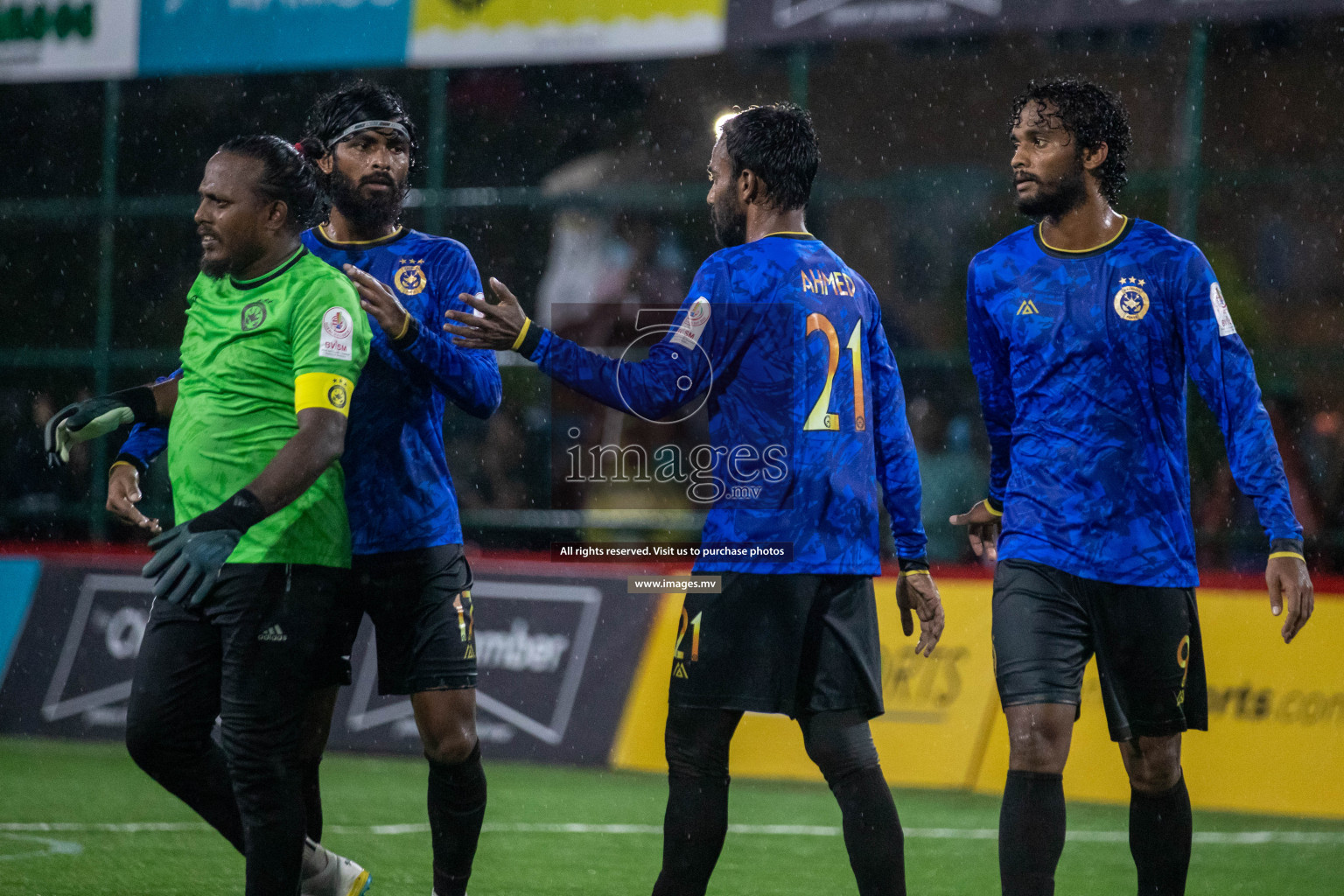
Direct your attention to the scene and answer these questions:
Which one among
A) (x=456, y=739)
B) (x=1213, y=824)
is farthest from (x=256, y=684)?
(x=1213, y=824)

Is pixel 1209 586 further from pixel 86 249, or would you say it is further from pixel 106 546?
pixel 86 249

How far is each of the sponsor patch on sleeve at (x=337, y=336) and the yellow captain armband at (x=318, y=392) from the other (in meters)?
0.06

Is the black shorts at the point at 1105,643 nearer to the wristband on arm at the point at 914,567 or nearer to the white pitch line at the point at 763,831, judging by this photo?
the wristband on arm at the point at 914,567

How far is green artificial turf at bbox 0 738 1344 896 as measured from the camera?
5.65 metres

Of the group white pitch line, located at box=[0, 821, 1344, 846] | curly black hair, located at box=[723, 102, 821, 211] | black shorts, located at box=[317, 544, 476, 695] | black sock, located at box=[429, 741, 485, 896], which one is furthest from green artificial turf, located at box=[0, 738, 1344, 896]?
curly black hair, located at box=[723, 102, 821, 211]

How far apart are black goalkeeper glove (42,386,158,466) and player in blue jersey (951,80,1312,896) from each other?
7.44 ft

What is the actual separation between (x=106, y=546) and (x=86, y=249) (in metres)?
4.99

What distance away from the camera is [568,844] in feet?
21.1

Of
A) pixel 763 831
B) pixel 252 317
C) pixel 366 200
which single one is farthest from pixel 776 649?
pixel 763 831

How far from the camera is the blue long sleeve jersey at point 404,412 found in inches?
178

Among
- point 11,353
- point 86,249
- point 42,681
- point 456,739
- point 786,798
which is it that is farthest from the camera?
point 86,249

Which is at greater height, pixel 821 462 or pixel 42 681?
pixel 821 462

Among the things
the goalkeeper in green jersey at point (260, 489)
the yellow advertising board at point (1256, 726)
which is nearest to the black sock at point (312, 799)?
the goalkeeper in green jersey at point (260, 489)

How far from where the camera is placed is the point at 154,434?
4617 millimetres
